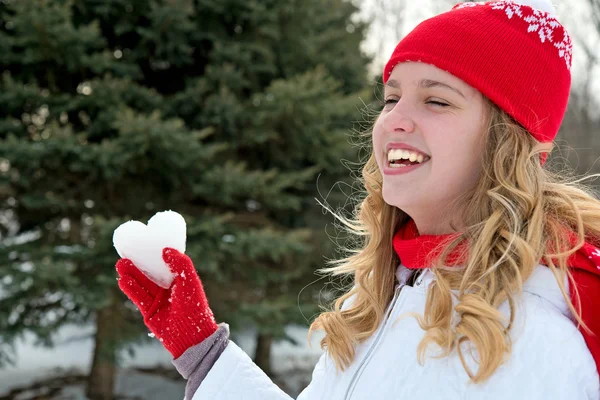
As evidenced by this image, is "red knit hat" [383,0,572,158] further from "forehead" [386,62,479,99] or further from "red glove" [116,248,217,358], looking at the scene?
"red glove" [116,248,217,358]

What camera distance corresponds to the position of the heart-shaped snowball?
1582mm

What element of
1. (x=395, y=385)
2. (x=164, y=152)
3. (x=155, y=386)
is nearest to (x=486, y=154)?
(x=395, y=385)

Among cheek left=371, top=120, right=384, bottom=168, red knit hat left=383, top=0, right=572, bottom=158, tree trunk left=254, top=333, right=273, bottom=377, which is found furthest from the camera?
tree trunk left=254, top=333, right=273, bottom=377

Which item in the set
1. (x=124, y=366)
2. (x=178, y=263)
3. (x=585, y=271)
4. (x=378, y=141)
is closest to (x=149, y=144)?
(x=124, y=366)

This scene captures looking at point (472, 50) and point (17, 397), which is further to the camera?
point (17, 397)

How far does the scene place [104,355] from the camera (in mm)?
5059

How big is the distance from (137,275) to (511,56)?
1.11 meters

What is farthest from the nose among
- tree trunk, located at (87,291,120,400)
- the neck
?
tree trunk, located at (87,291,120,400)

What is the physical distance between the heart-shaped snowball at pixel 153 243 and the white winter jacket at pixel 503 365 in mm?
579

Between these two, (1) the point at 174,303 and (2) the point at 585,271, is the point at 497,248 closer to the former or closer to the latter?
(2) the point at 585,271

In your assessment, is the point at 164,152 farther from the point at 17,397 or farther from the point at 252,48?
the point at 17,397

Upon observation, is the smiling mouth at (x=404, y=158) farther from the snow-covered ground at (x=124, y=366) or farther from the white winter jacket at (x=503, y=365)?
the snow-covered ground at (x=124, y=366)

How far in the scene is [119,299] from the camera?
531 centimetres

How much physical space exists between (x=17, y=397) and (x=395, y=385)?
5649mm
